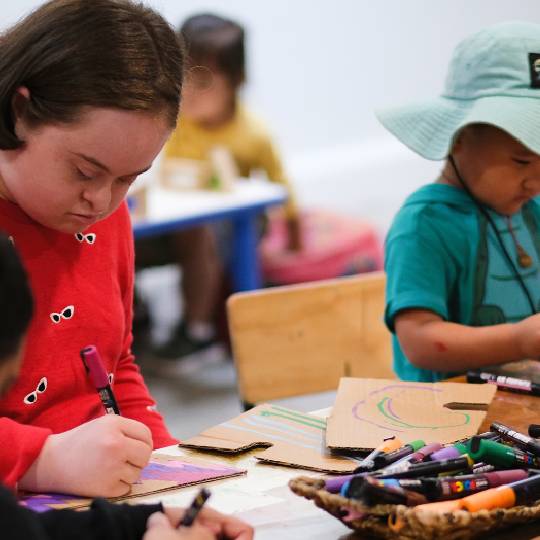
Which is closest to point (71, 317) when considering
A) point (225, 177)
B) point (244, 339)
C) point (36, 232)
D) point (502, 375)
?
point (36, 232)

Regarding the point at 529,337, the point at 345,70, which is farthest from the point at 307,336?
the point at 345,70

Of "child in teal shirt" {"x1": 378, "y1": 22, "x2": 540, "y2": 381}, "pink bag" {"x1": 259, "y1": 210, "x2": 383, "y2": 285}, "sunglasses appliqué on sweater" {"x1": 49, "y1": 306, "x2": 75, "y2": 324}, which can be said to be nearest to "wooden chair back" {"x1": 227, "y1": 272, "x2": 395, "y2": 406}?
"child in teal shirt" {"x1": 378, "y1": 22, "x2": 540, "y2": 381}

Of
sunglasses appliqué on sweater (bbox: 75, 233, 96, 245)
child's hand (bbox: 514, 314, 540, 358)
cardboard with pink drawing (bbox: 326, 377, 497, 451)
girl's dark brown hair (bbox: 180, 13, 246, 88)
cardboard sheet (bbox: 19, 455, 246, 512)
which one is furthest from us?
girl's dark brown hair (bbox: 180, 13, 246, 88)

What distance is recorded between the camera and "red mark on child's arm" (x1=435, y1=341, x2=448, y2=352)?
1.34m

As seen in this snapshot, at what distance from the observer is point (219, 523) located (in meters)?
0.84

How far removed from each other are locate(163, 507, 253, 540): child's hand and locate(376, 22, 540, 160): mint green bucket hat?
2.19ft

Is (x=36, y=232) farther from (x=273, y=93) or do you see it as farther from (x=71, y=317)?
(x=273, y=93)

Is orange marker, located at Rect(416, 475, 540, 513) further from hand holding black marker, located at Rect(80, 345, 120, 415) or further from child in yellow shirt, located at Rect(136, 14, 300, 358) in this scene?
child in yellow shirt, located at Rect(136, 14, 300, 358)

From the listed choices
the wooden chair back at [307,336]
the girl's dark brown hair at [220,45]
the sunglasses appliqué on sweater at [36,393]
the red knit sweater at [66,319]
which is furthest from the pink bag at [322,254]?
the sunglasses appliqué on sweater at [36,393]

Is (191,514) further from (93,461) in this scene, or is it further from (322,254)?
(322,254)

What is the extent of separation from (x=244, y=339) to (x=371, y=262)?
1972 millimetres

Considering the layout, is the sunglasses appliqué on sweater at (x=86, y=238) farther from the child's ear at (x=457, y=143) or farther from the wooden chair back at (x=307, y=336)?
the child's ear at (x=457, y=143)

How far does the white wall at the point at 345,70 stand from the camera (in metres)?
4.70

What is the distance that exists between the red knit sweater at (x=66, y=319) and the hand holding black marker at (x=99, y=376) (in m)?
0.05
